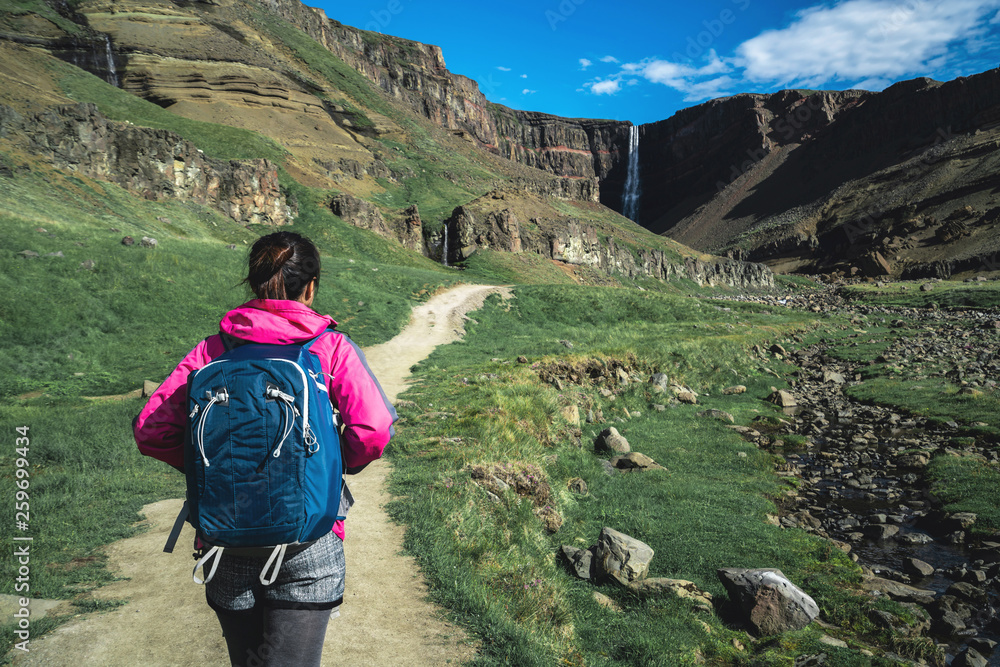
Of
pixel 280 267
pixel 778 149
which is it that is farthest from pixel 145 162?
pixel 778 149

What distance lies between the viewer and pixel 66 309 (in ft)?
49.8

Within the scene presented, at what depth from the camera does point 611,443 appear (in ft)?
39.8

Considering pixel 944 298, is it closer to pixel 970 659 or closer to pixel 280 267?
pixel 970 659

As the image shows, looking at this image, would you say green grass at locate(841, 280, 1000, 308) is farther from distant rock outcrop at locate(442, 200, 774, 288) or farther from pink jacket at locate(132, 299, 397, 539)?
pink jacket at locate(132, 299, 397, 539)

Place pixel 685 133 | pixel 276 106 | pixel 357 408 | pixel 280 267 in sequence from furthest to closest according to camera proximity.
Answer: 1. pixel 685 133
2. pixel 276 106
3. pixel 280 267
4. pixel 357 408

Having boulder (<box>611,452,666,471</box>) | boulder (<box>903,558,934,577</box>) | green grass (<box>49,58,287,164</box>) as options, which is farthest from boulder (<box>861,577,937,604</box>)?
green grass (<box>49,58,287,164</box>)

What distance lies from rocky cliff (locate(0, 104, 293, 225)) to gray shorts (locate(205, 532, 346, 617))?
36.0 m

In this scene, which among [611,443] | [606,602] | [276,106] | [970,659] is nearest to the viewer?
[970,659]

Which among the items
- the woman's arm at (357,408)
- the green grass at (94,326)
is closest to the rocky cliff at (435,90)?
the green grass at (94,326)

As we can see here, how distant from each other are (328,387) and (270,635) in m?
1.17

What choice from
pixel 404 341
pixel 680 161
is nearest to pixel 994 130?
pixel 680 161

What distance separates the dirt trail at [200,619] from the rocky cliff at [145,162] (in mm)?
32664

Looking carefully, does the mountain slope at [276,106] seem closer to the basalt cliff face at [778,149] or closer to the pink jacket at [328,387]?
the basalt cliff face at [778,149]

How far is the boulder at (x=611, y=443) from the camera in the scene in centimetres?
1202
